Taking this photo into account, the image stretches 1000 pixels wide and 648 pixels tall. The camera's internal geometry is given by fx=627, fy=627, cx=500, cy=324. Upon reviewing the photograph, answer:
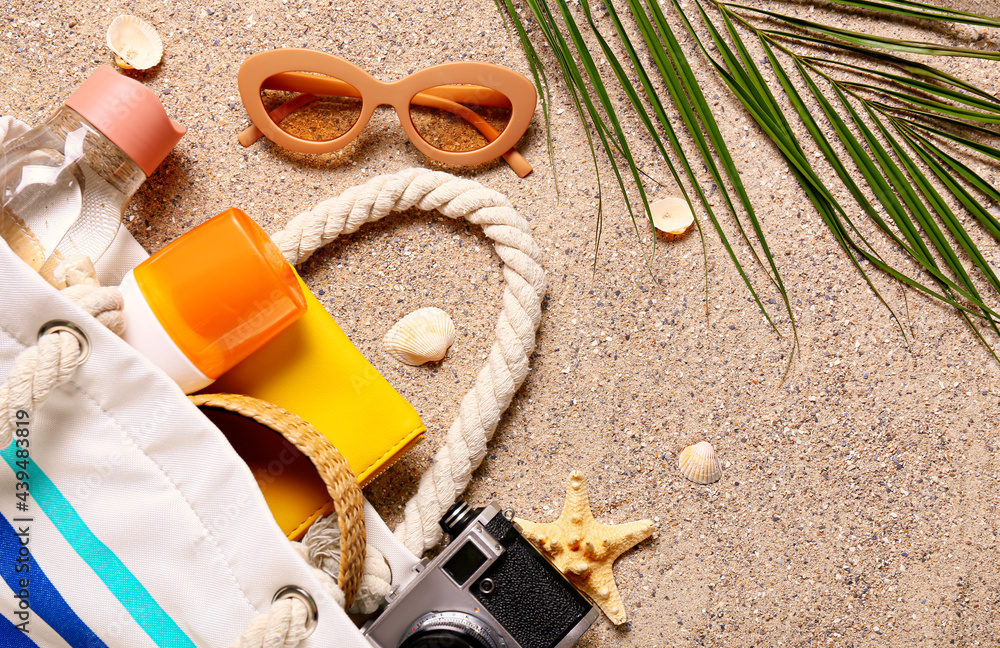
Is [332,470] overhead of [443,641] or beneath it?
overhead

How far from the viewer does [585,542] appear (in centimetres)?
74

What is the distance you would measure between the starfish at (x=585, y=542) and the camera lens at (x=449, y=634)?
0.41 ft

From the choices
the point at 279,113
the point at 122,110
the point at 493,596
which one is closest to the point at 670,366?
the point at 493,596

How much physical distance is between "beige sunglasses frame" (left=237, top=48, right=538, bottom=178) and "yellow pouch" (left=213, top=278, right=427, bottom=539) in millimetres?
226

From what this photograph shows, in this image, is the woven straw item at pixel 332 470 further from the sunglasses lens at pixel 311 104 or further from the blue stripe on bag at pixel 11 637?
the sunglasses lens at pixel 311 104

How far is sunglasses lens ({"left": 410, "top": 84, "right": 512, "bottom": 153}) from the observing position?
2.57 feet

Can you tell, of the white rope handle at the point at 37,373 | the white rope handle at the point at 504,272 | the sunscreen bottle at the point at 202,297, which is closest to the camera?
the white rope handle at the point at 37,373

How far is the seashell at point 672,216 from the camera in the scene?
2.58 feet

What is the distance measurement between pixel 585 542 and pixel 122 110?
27.4 inches

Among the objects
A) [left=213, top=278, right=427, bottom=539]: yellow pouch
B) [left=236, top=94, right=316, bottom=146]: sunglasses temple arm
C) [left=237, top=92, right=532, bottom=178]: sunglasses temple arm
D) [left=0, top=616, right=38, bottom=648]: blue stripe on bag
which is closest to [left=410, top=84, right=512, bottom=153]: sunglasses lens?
[left=237, top=92, right=532, bottom=178]: sunglasses temple arm

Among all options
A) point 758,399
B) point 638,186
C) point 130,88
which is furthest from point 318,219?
point 758,399

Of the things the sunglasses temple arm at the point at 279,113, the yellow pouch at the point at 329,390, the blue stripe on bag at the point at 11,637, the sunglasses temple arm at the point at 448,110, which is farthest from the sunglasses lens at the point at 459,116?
the blue stripe on bag at the point at 11,637

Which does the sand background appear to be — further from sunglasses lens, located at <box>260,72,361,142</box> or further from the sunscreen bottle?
the sunscreen bottle

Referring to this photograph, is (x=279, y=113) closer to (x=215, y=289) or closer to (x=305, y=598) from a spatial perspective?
(x=215, y=289)
